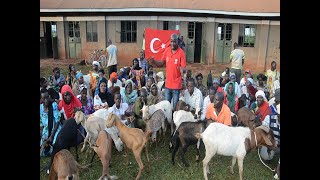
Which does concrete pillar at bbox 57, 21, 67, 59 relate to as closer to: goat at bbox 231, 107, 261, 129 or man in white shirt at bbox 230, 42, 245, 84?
man in white shirt at bbox 230, 42, 245, 84

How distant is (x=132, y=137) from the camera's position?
201 inches

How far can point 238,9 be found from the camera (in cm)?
571

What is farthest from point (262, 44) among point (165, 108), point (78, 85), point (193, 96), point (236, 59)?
point (78, 85)

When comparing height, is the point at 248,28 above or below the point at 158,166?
above

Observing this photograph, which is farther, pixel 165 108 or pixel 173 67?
pixel 165 108

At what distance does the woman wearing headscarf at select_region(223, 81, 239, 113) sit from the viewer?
573 cm

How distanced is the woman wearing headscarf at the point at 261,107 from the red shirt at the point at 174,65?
55.3 inches

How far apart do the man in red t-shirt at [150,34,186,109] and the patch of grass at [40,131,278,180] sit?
3.12ft

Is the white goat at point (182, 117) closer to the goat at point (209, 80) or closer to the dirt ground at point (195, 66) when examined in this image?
the goat at point (209, 80)

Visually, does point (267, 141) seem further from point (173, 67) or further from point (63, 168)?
point (63, 168)

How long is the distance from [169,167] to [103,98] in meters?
1.66

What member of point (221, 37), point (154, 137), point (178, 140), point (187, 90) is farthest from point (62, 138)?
point (221, 37)
